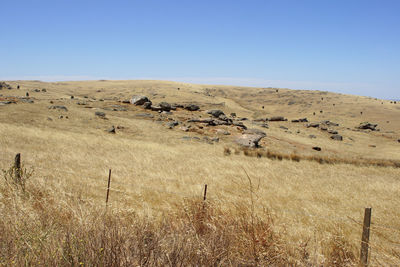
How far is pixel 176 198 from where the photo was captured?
9.52 metres

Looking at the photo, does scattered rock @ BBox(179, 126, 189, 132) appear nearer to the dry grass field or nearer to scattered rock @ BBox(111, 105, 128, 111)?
the dry grass field

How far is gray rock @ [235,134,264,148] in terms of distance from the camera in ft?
88.6

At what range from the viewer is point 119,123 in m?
30.7

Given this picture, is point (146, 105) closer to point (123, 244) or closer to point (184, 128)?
point (184, 128)

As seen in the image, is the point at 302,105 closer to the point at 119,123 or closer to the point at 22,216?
the point at 119,123

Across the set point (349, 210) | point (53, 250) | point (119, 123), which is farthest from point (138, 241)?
point (119, 123)

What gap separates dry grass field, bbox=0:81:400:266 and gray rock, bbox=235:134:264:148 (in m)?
1.03

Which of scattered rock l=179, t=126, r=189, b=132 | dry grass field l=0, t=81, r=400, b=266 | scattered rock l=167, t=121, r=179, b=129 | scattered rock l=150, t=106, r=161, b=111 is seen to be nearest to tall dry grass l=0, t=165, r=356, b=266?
dry grass field l=0, t=81, r=400, b=266

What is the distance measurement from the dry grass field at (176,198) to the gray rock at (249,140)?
1.03 m

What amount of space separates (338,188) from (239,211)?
10291mm

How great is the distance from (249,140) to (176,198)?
19.1m

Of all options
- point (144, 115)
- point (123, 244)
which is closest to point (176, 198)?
point (123, 244)

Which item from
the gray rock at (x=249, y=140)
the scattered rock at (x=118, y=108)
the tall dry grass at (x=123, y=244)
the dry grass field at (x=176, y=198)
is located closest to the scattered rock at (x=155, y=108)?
the dry grass field at (x=176, y=198)

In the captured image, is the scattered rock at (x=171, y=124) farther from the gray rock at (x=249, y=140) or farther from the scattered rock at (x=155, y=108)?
the scattered rock at (x=155, y=108)
